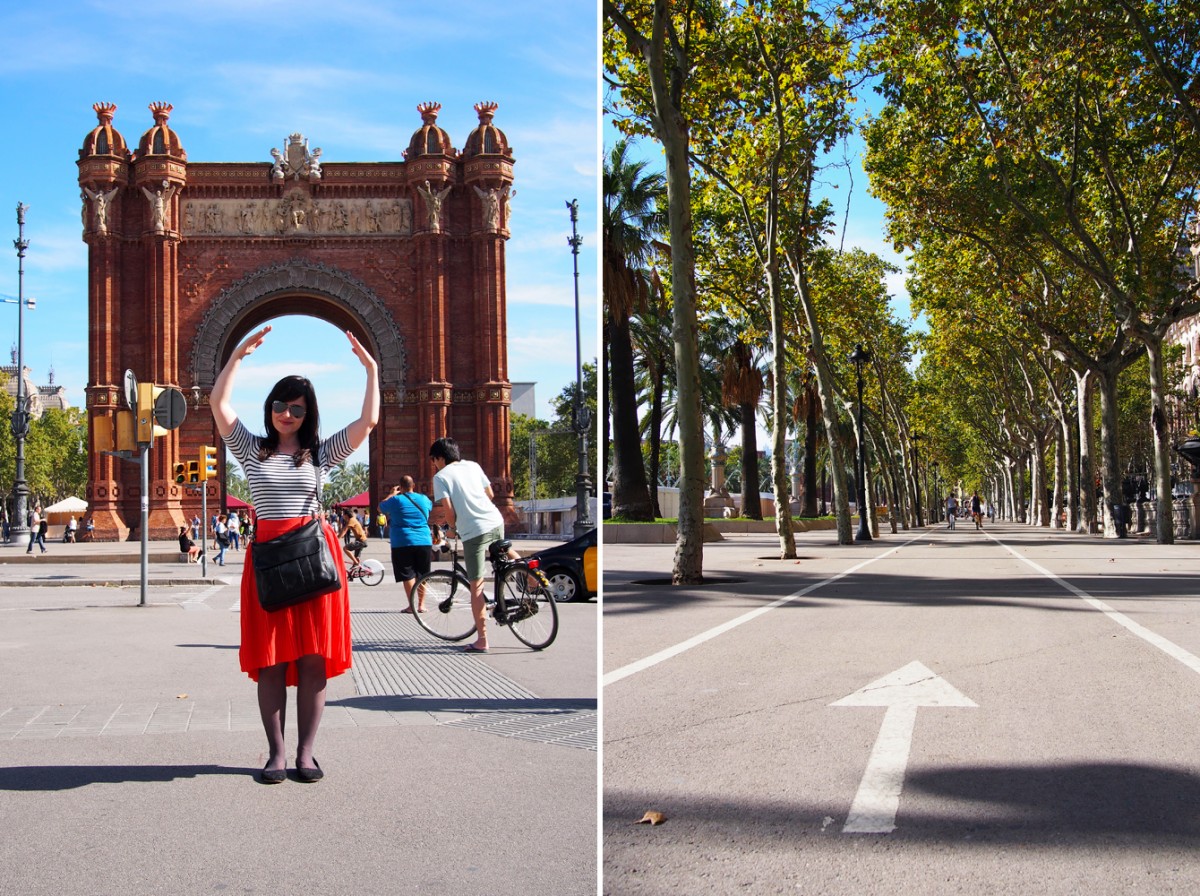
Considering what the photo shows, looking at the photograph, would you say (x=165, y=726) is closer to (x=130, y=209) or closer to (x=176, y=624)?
(x=176, y=624)

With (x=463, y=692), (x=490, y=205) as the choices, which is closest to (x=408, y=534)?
(x=463, y=692)

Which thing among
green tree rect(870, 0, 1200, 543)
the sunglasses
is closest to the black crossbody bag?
the sunglasses

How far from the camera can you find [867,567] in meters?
22.1

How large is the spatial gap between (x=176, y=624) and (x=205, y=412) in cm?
4479

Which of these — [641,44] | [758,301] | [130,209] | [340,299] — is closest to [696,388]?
[641,44]

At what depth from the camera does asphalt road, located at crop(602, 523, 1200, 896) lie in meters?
3.83

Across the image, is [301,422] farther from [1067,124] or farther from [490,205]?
[490,205]

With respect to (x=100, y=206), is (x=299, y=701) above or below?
below

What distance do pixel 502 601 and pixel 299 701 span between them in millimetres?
5770

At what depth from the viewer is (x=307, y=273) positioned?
5869cm

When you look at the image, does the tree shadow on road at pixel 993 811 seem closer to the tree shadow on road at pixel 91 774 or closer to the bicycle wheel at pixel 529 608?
the tree shadow on road at pixel 91 774

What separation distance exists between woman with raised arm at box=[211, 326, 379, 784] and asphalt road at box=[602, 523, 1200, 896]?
125 cm

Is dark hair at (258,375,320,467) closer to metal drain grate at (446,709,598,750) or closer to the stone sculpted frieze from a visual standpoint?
metal drain grate at (446,709,598,750)

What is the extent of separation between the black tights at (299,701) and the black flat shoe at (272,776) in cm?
3
